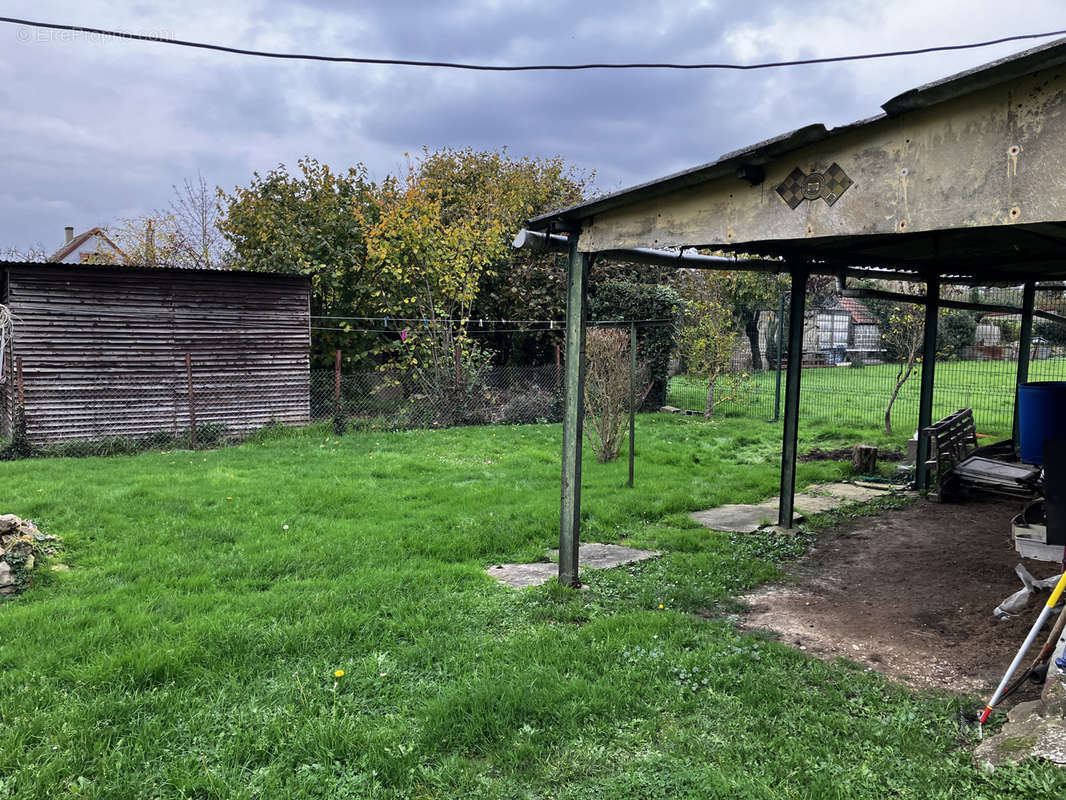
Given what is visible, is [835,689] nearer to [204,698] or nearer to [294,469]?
[204,698]

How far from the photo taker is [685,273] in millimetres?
18406

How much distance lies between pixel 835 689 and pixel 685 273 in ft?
52.3

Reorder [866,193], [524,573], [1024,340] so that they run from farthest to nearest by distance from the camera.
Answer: [1024,340]
[524,573]
[866,193]

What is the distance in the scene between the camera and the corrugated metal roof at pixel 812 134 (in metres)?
2.66

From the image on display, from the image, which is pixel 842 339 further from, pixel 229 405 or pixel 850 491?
pixel 229 405

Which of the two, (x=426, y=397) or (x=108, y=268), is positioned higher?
(x=108, y=268)

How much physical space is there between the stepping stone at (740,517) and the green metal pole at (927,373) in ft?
6.48

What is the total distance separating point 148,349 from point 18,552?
284 inches

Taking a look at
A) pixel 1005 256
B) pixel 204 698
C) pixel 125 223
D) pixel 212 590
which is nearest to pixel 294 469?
pixel 212 590

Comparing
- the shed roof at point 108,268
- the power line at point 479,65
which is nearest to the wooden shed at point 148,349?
the shed roof at point 108,268

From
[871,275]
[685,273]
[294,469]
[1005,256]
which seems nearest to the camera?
[1005,256]

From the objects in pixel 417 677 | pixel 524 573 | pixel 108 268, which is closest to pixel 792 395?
pixel 524 573

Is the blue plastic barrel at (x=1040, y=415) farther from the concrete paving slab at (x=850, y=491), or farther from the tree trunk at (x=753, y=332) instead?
the tree trunk at (x=753, y=332)

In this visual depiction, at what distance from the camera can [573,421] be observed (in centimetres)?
489
